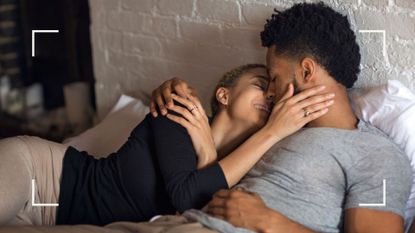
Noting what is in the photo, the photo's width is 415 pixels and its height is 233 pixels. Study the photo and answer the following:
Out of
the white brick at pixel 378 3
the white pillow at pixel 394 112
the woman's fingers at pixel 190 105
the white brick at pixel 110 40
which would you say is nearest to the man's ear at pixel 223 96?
the woman's fingers at pixel 190 105

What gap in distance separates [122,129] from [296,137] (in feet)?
2.47

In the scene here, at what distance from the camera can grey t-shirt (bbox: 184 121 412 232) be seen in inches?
65.9

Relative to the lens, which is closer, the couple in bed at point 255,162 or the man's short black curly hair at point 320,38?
the couple in bed at point 255,162

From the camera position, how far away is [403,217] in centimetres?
169

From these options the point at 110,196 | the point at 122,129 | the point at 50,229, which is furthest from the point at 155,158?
the point at 122,129

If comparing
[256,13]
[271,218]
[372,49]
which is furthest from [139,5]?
[271,218]

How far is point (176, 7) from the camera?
8.01 feet

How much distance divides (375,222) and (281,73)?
1.41 ft

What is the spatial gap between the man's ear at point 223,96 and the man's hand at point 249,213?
345mm

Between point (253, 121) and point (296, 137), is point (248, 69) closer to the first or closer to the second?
point (253, 121)

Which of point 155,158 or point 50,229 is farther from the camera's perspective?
point 155,158

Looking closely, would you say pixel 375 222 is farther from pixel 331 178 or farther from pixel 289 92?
pixel 289 92

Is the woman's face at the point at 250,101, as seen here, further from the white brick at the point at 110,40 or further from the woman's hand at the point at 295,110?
the white brick at the point at 110,40

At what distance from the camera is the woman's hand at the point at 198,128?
1887 millimetres
